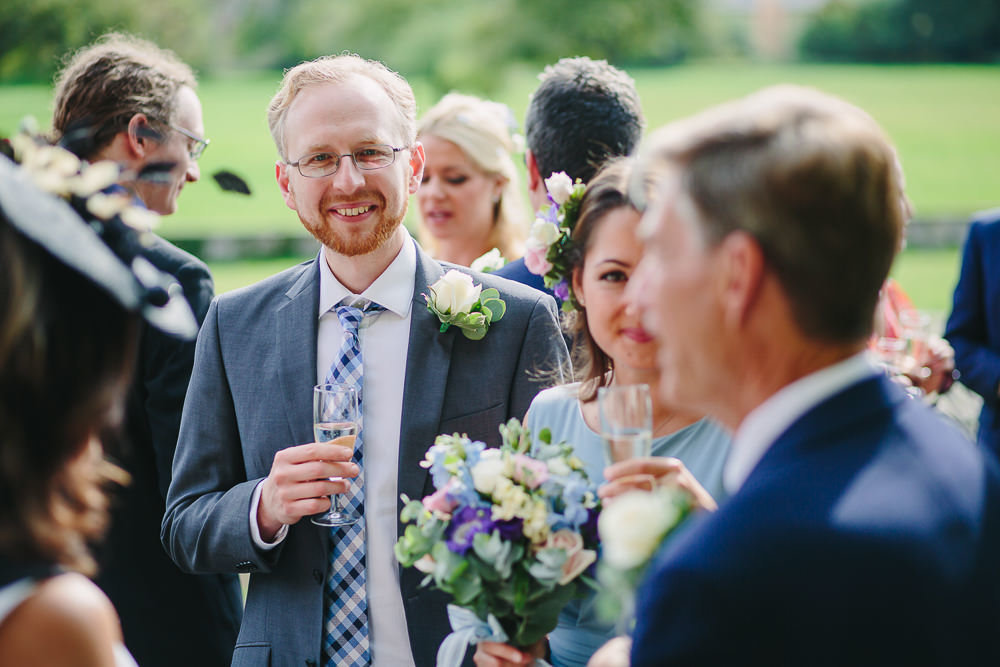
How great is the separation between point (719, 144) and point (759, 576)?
0.71 metres

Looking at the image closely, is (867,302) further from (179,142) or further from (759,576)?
(179,142)

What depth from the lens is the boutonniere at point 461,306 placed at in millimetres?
2893

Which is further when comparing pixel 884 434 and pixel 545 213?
pixel 545 213

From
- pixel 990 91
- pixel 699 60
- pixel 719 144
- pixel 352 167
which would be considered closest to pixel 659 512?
pixel 719 144

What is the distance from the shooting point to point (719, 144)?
1.55m

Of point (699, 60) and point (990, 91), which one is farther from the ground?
point (699, 60)

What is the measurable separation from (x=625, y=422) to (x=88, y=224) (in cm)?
120

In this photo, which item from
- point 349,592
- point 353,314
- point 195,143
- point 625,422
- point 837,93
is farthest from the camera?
point 837,93

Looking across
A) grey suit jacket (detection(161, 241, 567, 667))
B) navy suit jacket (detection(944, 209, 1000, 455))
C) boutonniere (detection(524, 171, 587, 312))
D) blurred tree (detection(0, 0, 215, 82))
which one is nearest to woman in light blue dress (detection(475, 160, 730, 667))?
boutonniere (detection(524, 171, 587, 312))

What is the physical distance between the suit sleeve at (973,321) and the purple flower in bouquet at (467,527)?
3562mm

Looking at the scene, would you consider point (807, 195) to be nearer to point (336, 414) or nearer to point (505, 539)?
point (505, 539)

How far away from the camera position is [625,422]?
2.10 meters

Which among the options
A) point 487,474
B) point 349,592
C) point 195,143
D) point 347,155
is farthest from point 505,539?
point 195,143

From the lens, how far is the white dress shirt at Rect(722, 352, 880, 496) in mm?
1575
